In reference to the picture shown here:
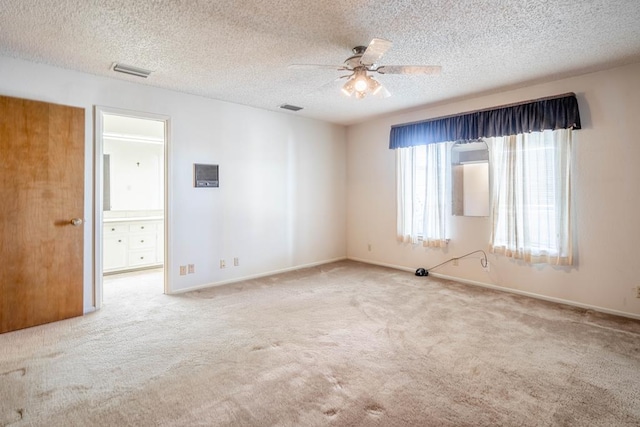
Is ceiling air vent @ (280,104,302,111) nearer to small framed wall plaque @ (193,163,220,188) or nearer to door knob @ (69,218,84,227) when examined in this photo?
small framed wall plaque @ (193,163,220,188)

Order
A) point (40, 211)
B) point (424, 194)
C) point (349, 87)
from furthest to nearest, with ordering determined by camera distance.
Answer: point (424, 194) → point (40, 211) → point (349, 87)

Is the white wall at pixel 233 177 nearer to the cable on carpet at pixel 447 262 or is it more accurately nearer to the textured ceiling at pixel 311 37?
the textured ceiling at pixel 311 37

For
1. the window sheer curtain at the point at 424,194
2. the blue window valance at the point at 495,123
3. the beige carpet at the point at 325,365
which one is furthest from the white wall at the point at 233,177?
the blue window valance at the point at 495,123

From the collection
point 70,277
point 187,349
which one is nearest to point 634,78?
point 187,349

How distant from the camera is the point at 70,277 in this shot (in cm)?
333

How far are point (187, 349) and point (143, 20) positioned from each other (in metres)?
2.58

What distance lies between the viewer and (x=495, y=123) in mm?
4133

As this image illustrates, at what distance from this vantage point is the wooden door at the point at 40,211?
9.80 ft

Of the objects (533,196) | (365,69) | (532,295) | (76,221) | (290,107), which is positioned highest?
(290,107)

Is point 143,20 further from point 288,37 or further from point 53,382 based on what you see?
point 53,382

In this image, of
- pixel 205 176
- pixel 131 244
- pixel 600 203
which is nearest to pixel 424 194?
pixel 600 203

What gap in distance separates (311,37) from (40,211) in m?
3.06

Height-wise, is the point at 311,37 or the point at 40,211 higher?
the point at 311,37

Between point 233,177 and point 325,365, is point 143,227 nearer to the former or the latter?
point 233,177
